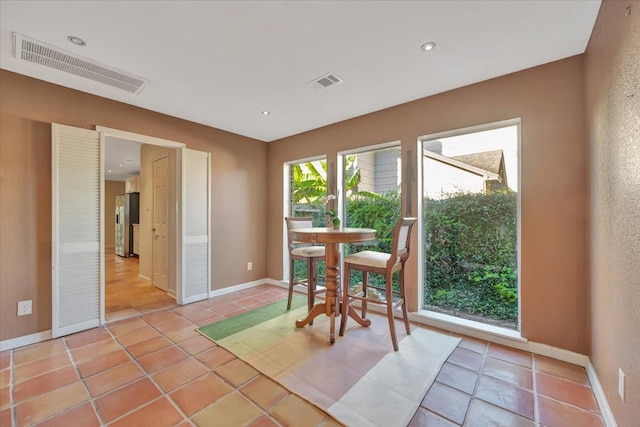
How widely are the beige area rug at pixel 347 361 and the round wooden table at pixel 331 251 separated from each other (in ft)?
0.56

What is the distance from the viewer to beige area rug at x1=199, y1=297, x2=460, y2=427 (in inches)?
Result: 65.1

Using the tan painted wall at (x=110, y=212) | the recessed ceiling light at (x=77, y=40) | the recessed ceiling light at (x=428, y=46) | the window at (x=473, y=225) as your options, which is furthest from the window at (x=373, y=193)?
the tan painted wall at (x=110, y=212)

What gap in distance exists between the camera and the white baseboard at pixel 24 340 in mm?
2323

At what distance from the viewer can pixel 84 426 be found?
1488 mm

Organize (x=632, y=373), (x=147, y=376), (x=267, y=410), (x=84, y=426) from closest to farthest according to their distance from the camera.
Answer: (x=632, y=373) → (x=84, y=426) → (x=267, y=410) → (x=147, y=376)

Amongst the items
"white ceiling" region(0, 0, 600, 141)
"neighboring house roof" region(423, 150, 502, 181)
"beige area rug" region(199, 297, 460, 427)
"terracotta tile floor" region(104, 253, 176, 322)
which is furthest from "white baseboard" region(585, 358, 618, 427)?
"terracotta tile floor" region(104, 253, 176, 322)

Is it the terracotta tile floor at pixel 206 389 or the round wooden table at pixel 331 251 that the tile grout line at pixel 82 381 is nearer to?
the terracotta tile floor at pixel 206 389

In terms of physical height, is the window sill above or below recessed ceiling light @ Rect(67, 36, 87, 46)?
below

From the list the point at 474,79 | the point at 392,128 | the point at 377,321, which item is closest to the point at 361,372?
the point at 377,321

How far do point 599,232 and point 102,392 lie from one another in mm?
3504

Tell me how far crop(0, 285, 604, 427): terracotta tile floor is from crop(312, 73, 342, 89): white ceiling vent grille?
260 centimetres

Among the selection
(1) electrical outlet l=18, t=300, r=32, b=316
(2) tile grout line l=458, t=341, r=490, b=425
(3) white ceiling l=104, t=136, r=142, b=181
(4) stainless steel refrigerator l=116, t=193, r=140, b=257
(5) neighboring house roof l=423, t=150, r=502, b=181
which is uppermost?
(3) white ceiling l=104, t=136, r=142, b=181

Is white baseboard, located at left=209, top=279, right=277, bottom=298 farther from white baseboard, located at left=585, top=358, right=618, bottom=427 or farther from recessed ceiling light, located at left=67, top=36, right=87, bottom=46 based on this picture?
white baseboard, located at left=585, top=358, right=618, bottom=427

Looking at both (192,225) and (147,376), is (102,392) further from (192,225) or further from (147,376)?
(192,225)
